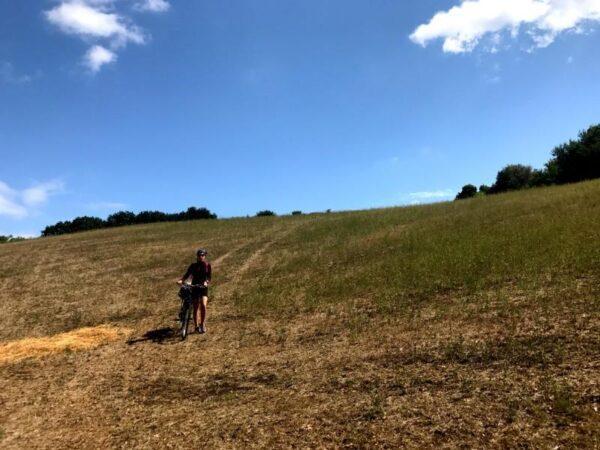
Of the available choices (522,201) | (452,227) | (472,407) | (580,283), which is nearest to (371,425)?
(472,407)

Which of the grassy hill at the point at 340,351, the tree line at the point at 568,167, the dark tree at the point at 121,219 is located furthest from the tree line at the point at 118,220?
the grassy hill at the point at 340,351

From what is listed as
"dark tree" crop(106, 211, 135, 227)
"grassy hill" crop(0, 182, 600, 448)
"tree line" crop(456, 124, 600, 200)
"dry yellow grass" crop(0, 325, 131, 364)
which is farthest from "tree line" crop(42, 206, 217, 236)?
"dry yellow grass" crop(0, 325, 131, 364)

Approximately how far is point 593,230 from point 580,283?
7.33 meters

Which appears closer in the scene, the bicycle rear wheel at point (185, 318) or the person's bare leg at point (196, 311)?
the bicycle rear wheel at point (185, 318)

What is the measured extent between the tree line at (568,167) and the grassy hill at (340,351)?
52056 millimetres

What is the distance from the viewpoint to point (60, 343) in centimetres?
1677

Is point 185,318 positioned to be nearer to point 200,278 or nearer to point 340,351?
point 200,278

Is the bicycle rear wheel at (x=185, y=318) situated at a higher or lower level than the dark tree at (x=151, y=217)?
lower

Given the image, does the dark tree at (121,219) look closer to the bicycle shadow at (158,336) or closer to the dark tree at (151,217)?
the dark tree at (151,217)

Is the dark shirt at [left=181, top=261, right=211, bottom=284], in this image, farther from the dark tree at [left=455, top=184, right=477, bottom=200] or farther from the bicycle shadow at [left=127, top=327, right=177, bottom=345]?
the dark tree at [left=455, top=184, right=477, bottom=200]

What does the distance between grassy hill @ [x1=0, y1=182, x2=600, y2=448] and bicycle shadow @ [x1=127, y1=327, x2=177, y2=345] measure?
0.18 metres

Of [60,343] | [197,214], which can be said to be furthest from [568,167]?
[60,343]

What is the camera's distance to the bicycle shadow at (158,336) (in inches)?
637

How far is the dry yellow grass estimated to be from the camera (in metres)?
15.9
